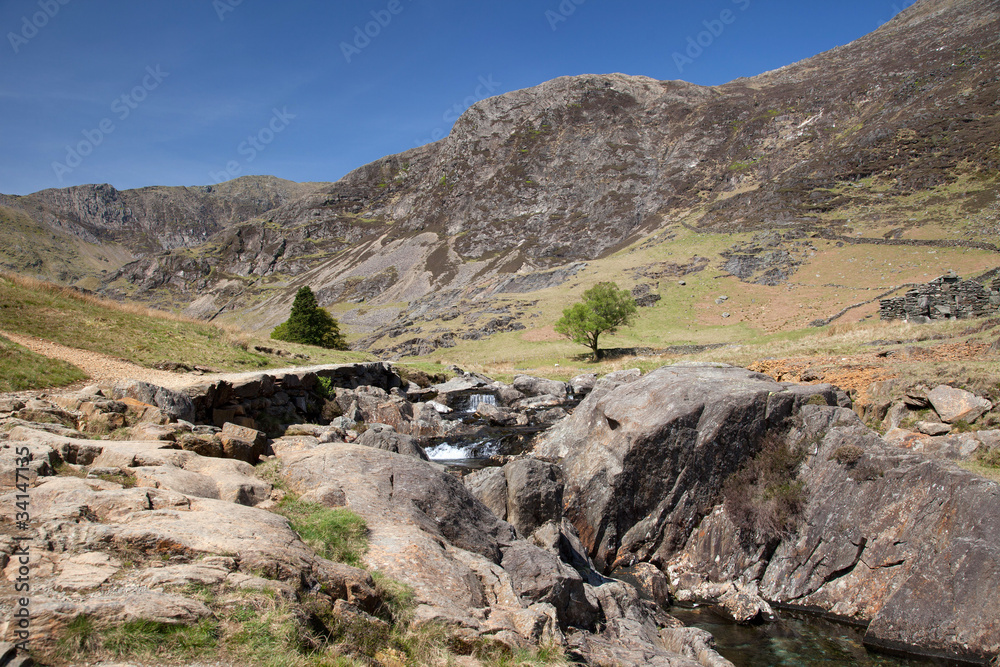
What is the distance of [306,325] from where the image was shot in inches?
1965

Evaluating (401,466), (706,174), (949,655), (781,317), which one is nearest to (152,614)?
(401,466)

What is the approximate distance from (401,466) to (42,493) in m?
5.28

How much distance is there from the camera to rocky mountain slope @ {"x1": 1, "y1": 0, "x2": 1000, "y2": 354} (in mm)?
76188

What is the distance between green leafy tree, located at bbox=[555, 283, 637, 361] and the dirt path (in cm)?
3781

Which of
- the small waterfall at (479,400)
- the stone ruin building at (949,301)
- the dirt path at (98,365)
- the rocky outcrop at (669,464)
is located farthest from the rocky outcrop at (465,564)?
the stone ruin building at (949,301)

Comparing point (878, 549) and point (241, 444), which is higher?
point (241, 444)

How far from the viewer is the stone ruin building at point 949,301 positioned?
3247 centimetres

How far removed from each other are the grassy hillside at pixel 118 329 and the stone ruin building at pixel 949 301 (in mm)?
42754

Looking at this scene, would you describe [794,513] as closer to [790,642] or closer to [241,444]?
[790,642]

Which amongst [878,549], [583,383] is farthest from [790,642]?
[583,383]

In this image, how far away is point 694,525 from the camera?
41.6ft

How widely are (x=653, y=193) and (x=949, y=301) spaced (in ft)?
341

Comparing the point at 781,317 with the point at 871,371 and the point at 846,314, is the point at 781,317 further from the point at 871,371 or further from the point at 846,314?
the point at 871,371

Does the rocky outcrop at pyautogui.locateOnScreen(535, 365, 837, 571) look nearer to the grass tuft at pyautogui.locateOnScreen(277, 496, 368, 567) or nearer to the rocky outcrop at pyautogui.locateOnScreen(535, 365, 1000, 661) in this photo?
the rocky outcrop at pyautogui.locateOnScreen(535, 365, 1000, 661)
